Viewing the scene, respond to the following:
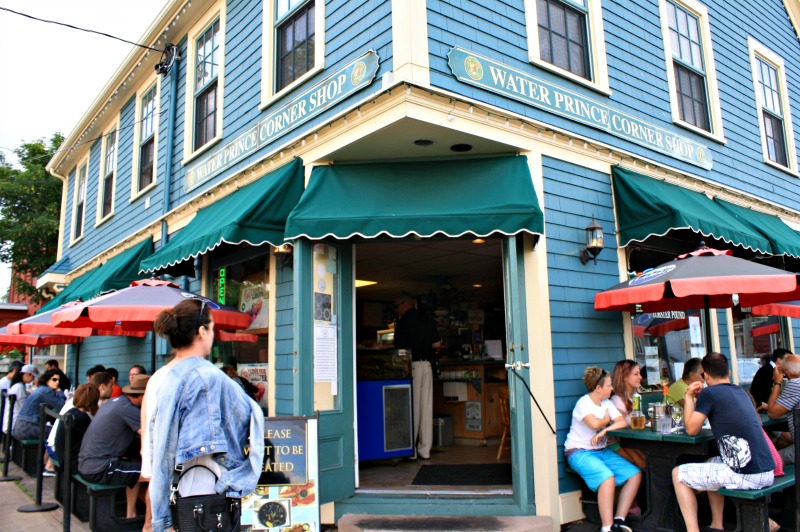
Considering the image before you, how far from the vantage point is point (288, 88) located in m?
7.27

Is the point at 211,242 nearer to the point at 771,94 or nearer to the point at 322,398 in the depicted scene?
the point at 322,398

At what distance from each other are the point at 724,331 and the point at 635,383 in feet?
10.8

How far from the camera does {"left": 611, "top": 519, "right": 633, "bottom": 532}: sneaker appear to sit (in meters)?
5.44

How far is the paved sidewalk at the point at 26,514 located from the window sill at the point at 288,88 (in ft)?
16.6

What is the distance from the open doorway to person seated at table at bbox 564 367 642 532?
84 cm

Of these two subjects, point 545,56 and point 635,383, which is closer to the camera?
point 635,383

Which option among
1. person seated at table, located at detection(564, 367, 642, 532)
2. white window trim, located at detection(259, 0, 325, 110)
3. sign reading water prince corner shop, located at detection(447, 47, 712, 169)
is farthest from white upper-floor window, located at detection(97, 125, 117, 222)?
person seated at table, located at detection(564, 367, 642, 532)

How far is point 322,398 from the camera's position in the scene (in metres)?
6.20

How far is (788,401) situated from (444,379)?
177 inches

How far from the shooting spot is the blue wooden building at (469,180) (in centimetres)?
597

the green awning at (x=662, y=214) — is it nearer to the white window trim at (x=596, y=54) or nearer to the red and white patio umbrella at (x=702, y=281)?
the red and white patio umbrella at (x=702, y=281)

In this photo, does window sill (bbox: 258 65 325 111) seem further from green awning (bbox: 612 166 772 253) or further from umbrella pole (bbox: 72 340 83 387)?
umbrella pole (bbox: 72 340 83 387)

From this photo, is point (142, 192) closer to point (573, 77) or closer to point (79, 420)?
point (79, 420)

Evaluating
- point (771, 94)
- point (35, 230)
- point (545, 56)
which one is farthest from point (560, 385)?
point (35, 230)
